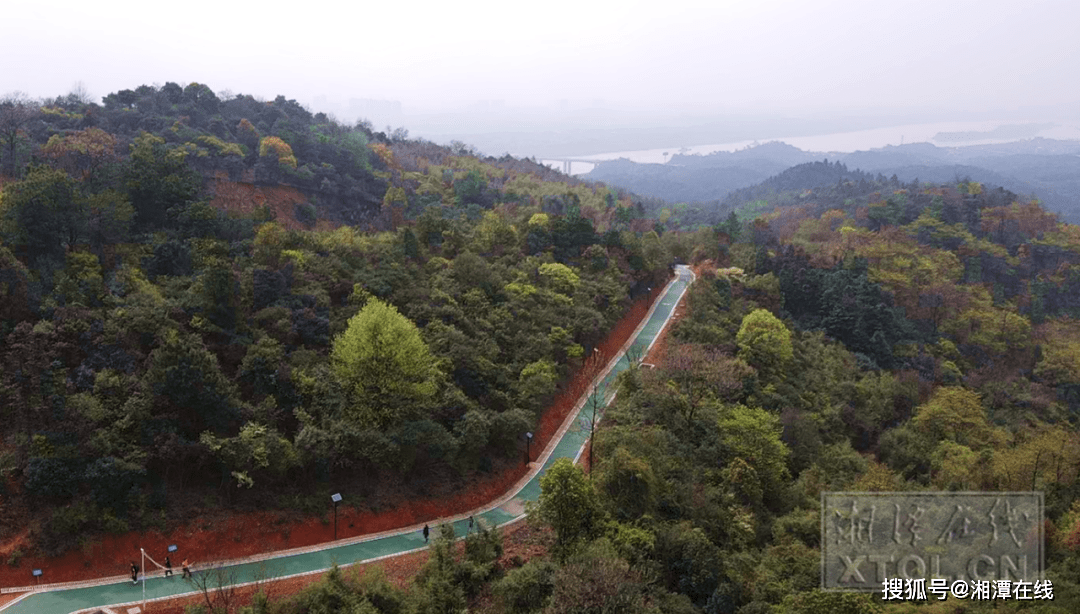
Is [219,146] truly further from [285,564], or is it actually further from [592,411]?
[285,564]

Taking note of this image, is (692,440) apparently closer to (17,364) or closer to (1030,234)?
(17,364)

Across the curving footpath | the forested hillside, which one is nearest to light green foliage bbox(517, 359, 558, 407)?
the forested hillside

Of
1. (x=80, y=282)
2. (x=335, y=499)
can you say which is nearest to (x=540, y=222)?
(x=80, y=282)

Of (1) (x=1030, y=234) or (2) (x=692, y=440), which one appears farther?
(1) (x=1030, y=234)

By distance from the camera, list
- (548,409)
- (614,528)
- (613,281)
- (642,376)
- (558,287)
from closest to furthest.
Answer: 1. (614,528)
2. (642,376)
3. (548,409)
4. (558,287)
5. (613,281)

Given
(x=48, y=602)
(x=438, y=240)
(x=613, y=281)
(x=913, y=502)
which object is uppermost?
(x=438, y=240)

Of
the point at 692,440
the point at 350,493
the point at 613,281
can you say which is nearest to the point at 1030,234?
the point at 613,281

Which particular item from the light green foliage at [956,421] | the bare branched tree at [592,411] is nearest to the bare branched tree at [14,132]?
the bare branched tree at [592,411]
